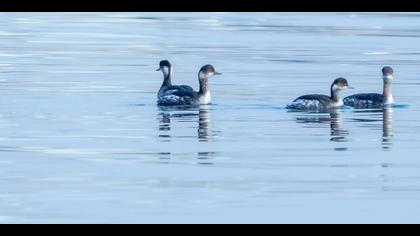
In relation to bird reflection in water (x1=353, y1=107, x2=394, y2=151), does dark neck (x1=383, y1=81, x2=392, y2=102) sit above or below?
above

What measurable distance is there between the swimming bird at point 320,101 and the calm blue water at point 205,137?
0.30m

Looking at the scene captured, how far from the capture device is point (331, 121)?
26312mm

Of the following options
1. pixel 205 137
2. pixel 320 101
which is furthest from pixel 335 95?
pixel 205 137

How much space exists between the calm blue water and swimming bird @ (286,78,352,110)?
295 millimetres

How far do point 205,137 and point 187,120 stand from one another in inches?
119

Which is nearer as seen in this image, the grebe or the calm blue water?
the calm blue water

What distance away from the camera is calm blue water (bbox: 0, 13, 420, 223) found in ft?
57.1

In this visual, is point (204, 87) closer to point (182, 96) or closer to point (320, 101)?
point (182, 96)

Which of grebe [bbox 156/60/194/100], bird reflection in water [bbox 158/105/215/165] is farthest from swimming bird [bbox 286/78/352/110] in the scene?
grebe [bbox 156/60/194/100]

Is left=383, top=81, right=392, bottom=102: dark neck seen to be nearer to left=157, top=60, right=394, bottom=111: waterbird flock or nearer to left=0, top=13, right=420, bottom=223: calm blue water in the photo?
left=157, top=60, right=394, bottom=111: waterbird flock

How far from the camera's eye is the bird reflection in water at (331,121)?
23750 millimetres

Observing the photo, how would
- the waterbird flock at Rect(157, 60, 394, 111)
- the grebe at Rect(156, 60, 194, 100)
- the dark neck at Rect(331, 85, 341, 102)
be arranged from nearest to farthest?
the waterbird flock at Rect(157, 60, 394, 111) < the dark neck at Rect(331, 85, 341, 102) < the grebe at Rect(156, 60, 194, 100)

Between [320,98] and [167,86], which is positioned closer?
[320,98]

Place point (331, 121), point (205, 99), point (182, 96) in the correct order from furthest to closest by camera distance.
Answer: point (182, 96) → point (205, 99) → point (331, 121)
